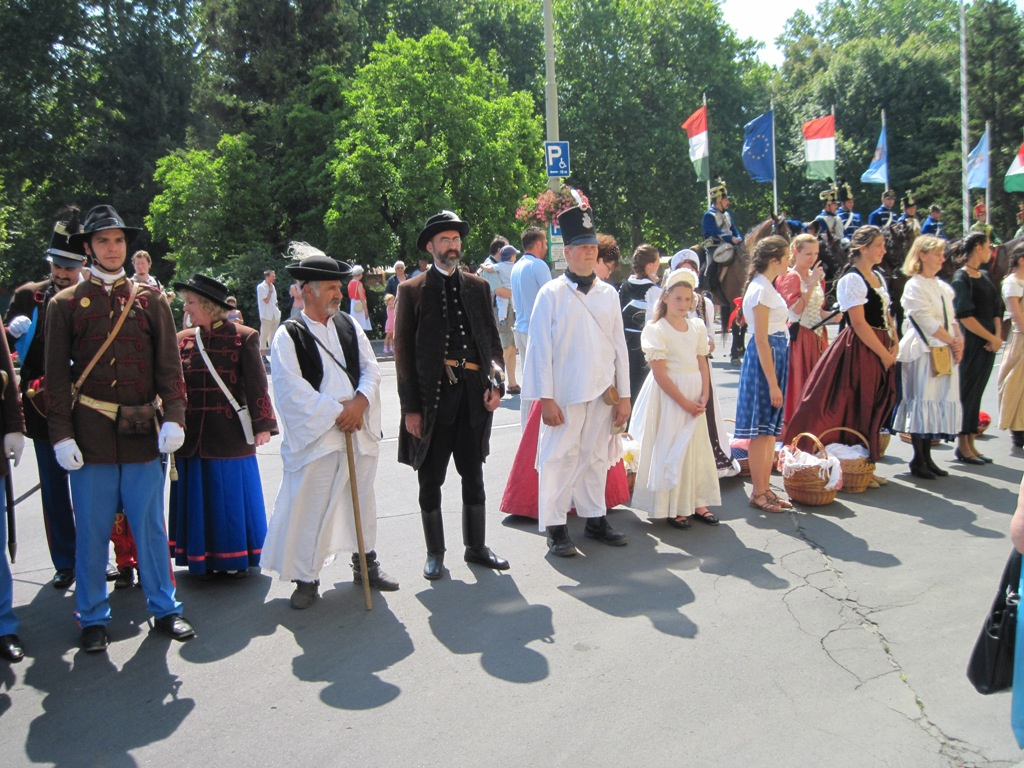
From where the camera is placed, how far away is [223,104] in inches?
1145

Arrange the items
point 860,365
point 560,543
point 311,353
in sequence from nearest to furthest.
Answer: point 311,353 → point 560,543 → point 860,365

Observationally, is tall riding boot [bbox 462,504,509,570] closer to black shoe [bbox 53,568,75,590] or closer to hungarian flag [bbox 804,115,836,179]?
black shoe [bbox 53,568,75,590]

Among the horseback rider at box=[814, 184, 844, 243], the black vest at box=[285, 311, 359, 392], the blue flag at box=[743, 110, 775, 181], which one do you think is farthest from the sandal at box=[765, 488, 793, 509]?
the blue flag at box=[743, 110, 775, 181]

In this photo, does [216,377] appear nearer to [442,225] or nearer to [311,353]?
[311,353]

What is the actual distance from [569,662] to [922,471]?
4.46m

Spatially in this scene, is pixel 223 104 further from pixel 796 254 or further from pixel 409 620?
pixel 409 620

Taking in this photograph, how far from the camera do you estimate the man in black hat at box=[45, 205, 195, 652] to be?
4441 millimetres

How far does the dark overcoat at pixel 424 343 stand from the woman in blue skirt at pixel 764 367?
6.95ft

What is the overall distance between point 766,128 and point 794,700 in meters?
19.2

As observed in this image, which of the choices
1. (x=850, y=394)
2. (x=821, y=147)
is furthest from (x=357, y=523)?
(x=821, y=147)

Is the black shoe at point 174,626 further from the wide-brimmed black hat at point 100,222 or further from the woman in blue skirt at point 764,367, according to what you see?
the woman in blue skirt at point 764,367

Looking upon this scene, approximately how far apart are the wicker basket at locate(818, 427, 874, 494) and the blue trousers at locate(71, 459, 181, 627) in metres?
4.88

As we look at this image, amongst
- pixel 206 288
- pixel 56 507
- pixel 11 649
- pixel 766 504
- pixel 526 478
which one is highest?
pixel 206 288

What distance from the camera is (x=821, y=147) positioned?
22.4 metres
